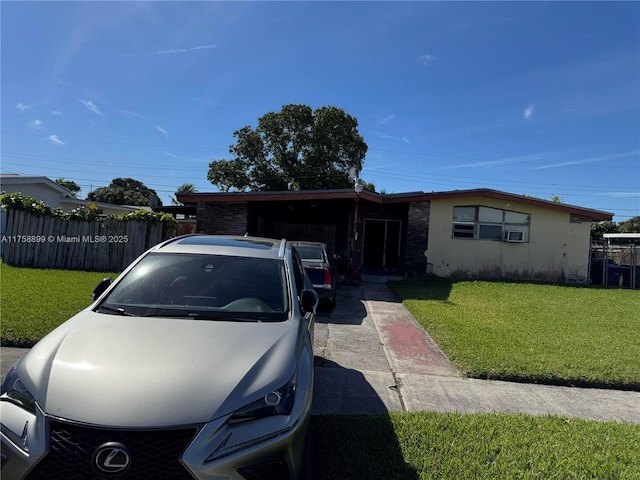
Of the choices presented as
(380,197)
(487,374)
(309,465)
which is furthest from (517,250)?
(309,465)

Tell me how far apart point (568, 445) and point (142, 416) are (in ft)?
11.0

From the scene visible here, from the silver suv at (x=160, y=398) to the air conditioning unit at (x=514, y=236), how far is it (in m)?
15.2

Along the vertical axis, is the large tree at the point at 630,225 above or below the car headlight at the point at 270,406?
above

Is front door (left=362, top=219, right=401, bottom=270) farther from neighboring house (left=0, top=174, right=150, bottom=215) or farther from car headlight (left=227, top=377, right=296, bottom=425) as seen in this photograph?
neighboring house (left=0, top=174, right=150, bottom=215)

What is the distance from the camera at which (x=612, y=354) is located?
6125mm

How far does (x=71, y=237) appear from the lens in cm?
1368

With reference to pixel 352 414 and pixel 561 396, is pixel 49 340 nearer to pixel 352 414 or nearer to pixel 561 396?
pixel 352 414

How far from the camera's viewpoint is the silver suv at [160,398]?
1.94 m

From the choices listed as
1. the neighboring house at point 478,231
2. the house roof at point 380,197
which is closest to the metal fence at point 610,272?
the neighboring house at point 478,231

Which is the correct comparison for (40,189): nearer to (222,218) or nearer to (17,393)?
(222,218)

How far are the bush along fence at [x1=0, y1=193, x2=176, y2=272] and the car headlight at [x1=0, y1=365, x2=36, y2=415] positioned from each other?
39.7 feet

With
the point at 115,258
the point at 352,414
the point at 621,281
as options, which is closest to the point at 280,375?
the point at 352,414

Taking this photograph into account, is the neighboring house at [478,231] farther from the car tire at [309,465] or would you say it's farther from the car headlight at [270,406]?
the car headlight at [270,406]

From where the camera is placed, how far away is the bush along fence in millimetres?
13375
